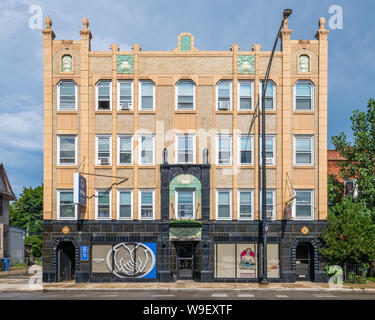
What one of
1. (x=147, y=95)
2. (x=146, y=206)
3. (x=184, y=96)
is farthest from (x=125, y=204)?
(x=184, y=96)

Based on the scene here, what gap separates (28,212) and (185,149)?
156ft

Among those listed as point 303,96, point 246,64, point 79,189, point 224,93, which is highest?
point 246,64

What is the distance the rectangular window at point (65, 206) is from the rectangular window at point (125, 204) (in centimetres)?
291

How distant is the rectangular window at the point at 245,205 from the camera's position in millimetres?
24273

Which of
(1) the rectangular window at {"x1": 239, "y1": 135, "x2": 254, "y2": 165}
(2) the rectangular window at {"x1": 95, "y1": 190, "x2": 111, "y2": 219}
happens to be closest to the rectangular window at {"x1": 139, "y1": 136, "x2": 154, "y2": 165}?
(2) the rectangular window at {"x1": 95, "y1": 190, "x2": 111, "y2": 219}

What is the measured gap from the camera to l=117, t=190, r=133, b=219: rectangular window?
2428cm

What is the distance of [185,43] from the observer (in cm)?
2508

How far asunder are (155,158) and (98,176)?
382cm

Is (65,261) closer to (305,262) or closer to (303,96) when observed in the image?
(305,262)

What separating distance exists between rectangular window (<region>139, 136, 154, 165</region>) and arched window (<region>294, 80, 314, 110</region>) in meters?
9.74

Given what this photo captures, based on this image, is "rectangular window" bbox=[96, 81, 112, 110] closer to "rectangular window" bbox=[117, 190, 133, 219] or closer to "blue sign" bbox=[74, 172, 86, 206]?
"blue sign" bbox=[74, 172, 86, 206]

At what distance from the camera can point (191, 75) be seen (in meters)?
24.8

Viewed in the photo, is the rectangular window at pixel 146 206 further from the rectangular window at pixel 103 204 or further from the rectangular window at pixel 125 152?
the rectangular window at pixel 125 152

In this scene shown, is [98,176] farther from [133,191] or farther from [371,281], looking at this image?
[371,281]
